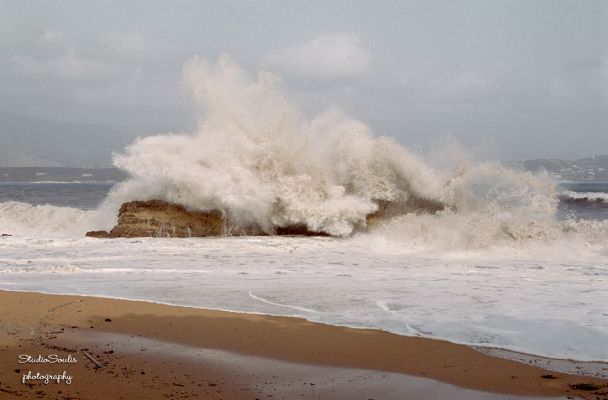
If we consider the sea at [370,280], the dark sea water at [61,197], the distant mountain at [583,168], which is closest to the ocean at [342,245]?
the sea at [370,280]

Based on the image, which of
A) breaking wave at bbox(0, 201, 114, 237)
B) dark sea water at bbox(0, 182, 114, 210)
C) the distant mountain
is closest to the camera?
breaking wave at bbox(0, 201, 114, 237)

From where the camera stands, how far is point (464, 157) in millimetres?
16719

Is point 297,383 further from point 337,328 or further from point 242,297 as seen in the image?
point 242,297

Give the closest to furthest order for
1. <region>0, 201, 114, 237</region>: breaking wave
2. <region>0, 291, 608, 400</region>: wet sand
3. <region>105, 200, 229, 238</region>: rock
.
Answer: <region>0, 291, 608, 400</region>: wet sand < <region>105, 200, 229, 238</region>: rock < <region>0, 201, 114, 237</region>: breaking wave

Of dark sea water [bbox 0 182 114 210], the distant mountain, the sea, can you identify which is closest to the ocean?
the sea

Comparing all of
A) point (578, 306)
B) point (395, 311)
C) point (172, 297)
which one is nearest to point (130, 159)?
point (172, 297)

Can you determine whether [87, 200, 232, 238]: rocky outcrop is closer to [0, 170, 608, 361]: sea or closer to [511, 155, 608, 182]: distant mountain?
[0, 170, 608, 361]: sea

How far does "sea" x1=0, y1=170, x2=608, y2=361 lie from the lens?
5843 mm

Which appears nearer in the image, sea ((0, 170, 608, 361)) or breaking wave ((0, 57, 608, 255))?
sea ((0, 170, 608, 361))

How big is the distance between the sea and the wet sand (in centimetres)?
52

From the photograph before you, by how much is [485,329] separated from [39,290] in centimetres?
524

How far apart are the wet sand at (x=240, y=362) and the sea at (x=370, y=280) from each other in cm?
52

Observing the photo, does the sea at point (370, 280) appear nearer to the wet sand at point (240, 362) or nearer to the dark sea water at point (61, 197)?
the wet sand at point (240, 362)

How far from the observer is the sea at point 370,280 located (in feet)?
19.2
